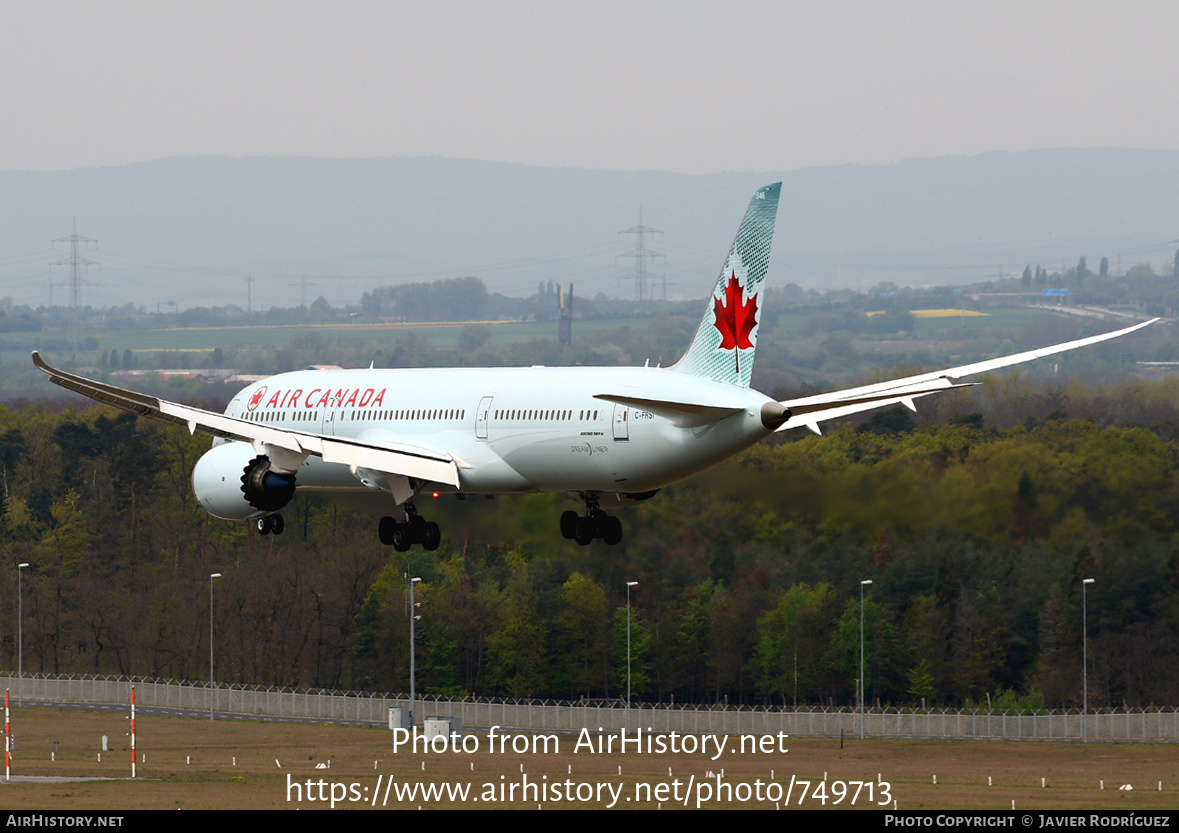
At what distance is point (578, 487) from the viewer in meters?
60.8

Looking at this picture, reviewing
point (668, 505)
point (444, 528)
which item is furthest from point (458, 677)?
point (444, 528)

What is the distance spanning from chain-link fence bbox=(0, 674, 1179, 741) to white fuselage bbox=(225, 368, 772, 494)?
53.4m

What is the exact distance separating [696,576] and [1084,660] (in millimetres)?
25492

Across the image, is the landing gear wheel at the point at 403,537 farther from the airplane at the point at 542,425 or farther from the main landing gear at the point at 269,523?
the main landing gear at the point at 269,523

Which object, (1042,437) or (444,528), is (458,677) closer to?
(1042,437)

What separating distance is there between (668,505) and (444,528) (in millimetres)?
33019

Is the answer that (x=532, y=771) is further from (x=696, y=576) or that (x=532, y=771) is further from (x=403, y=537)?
(x=403, y=537)

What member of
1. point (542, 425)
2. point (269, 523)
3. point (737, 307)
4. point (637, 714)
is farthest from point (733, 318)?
point (637, 714)

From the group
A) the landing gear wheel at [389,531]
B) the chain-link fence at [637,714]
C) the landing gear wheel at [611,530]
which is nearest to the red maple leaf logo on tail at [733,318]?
the landing gear wheel at [611,530]

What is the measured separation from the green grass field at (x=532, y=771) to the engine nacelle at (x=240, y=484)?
15.7 m

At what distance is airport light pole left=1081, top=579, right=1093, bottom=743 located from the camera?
112725 mm

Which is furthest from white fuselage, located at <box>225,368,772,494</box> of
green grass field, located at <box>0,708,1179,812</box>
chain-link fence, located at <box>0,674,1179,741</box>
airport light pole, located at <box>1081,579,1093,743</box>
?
chain-link fence, located at <box>0,674,1179,741</box>

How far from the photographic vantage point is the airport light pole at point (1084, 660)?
370ft
